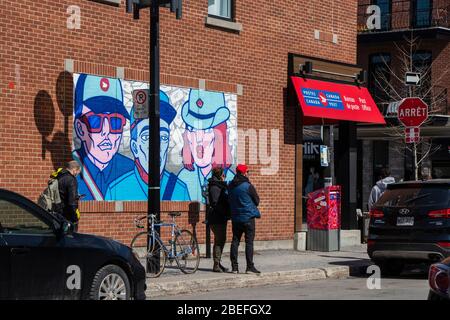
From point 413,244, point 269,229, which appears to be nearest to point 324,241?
point 269,229

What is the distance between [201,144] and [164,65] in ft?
6.49

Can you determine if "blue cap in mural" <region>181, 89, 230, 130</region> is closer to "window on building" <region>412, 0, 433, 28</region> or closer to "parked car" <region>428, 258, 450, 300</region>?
"parked car" <region>428, 258, 450, 300</region>

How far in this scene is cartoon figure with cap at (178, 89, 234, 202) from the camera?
18328mm

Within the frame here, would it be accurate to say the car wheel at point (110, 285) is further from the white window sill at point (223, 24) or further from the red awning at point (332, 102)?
the red awning at point (332, 102)

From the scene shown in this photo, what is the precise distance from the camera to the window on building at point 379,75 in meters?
36.2

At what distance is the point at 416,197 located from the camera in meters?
15.2

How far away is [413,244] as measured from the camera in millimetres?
14969

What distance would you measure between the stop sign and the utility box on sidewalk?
2.39m

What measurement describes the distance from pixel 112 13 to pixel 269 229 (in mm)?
6491

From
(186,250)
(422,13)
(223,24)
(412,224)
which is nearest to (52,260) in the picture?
(186,250)

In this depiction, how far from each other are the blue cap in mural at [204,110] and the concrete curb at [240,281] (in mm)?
4575

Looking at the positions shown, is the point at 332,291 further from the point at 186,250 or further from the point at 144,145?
the point at 144,145

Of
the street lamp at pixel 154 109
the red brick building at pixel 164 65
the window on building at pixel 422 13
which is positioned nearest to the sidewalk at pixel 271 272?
the street lamp at pixel 154 109

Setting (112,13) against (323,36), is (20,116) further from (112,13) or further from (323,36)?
(323,36)
